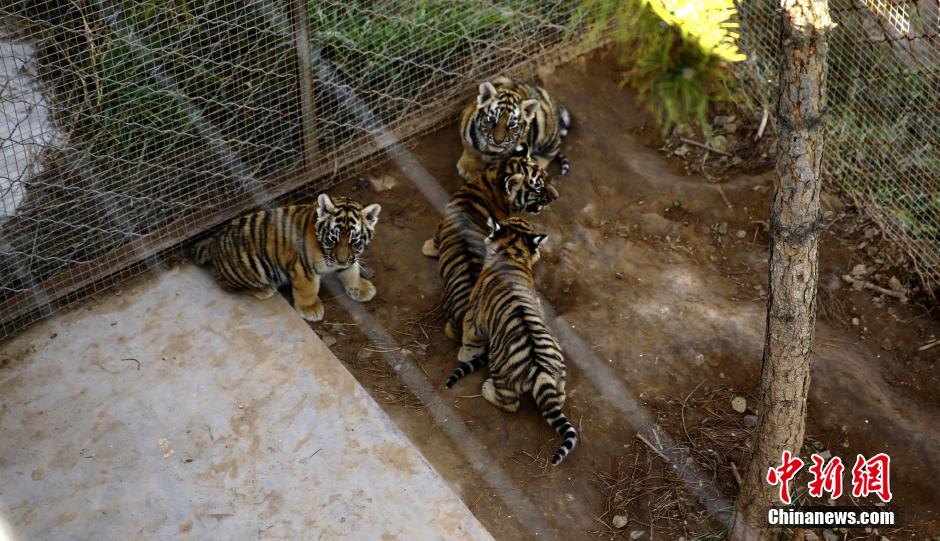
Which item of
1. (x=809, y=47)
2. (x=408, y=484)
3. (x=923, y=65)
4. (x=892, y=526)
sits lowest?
(x=892, y=526)

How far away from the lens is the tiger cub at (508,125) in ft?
18.8

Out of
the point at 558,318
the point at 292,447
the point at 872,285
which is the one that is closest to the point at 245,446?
the point at 292,447

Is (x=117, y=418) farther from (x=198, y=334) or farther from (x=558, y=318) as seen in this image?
(x=558, y=318)

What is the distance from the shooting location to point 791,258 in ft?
11.3

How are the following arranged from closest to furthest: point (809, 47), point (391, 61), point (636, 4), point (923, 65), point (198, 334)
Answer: point (809, 47) → point (198, 334) → point (923, 65) → point (391, 61) → point (636, 4)

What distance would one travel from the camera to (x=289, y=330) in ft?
16.5

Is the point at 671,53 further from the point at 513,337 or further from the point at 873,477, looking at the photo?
the point at 873,477

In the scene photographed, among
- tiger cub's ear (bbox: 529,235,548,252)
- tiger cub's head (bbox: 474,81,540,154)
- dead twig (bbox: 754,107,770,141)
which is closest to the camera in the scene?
tiger cub's ear (bbox: 529,235,548,252)

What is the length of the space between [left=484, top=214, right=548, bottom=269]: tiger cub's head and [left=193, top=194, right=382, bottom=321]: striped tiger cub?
→ 1.99ft

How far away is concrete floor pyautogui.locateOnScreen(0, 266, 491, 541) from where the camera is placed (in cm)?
420

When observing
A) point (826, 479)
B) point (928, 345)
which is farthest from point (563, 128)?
point (826, 479)

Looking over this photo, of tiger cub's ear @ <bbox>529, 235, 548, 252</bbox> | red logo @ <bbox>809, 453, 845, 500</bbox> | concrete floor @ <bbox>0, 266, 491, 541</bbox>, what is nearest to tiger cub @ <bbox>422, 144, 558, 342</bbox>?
tiger cub's ear @ <bbox>529, 235, 548, 252</bbox>

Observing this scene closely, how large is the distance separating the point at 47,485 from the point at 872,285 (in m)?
4.27

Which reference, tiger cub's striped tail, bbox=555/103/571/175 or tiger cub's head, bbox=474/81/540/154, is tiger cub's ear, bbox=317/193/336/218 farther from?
tiger cub's striped tail, bbox=555/103/571/175
